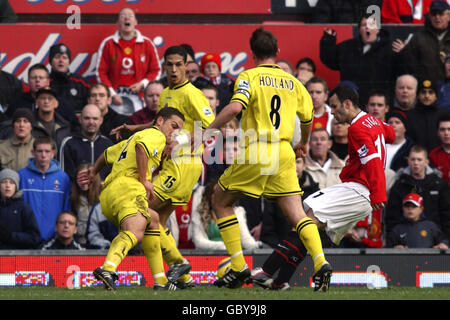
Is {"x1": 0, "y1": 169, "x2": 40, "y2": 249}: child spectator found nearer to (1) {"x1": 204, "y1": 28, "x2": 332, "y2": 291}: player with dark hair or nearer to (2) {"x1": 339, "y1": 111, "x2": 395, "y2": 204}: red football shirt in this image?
(1) {"x1": 204, "y1": 28, "x2": 332, "y2": 291}: player with dark hair

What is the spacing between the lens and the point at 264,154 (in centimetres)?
823

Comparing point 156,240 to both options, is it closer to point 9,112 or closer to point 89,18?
point 9,112

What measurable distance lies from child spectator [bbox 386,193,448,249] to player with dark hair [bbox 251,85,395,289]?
2.47 meters

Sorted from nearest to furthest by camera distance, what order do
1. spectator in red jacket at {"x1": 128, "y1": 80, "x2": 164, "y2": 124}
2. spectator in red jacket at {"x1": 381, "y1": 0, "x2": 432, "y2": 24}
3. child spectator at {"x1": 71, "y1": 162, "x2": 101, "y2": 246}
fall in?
child spectator at {"x1": 71, "y1": 162, "x2": 101, "y2": 246}, spectator in red jacket at {"x1": 128, "y1": 80, "x2": 164, "y2": 124}, spectator in red jacket at {"x1": 381, "y1": 0, "x2": 432, "y2": 24}

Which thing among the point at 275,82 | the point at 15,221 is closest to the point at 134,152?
the point at 275,82

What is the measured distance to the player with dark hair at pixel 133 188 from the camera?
8156mm

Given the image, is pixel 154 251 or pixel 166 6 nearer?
pixel 154 251

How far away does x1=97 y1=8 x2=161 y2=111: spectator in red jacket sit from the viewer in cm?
1295

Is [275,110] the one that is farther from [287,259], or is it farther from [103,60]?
[103,60]

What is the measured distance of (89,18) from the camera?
14492 millimetres

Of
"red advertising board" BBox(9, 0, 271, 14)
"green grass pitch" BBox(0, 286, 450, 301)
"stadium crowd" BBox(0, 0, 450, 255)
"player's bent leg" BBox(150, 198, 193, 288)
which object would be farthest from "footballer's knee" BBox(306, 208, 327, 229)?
"red advertising board" BBox(9, 0, 271, 14)

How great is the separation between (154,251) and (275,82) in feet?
6.20

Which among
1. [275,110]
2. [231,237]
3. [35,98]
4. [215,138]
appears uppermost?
[35,98]

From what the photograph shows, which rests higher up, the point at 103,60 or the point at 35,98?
the point at 103,60
